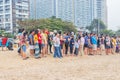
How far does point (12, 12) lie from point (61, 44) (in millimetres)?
87675

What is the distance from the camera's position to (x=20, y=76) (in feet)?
35.7

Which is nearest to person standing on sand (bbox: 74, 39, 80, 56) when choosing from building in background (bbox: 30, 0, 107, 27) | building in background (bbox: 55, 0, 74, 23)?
building in background (bbox: 30, 0, 107, 27)

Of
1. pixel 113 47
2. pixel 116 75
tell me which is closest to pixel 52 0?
pixel 113 47

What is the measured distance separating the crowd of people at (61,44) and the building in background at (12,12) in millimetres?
83092

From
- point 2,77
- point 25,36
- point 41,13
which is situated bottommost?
point 2,77

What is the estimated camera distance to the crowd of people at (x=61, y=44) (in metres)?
17.3

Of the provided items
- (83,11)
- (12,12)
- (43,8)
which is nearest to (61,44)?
(83,11)

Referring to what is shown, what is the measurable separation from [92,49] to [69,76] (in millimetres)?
9513

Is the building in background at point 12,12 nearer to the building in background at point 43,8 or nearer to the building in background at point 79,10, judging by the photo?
the building in background at point 79,10

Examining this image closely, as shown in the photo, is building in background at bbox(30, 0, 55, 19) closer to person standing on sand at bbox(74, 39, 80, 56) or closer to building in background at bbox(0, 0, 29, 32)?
building in background at bbox(0, 0, 29, 32)

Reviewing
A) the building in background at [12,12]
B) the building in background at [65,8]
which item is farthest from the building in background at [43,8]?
the building in background at [12,12]

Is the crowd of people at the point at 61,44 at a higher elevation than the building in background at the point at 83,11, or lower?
lower

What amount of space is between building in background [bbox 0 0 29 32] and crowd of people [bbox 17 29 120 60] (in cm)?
8309

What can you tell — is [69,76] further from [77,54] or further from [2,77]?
[77,54]
